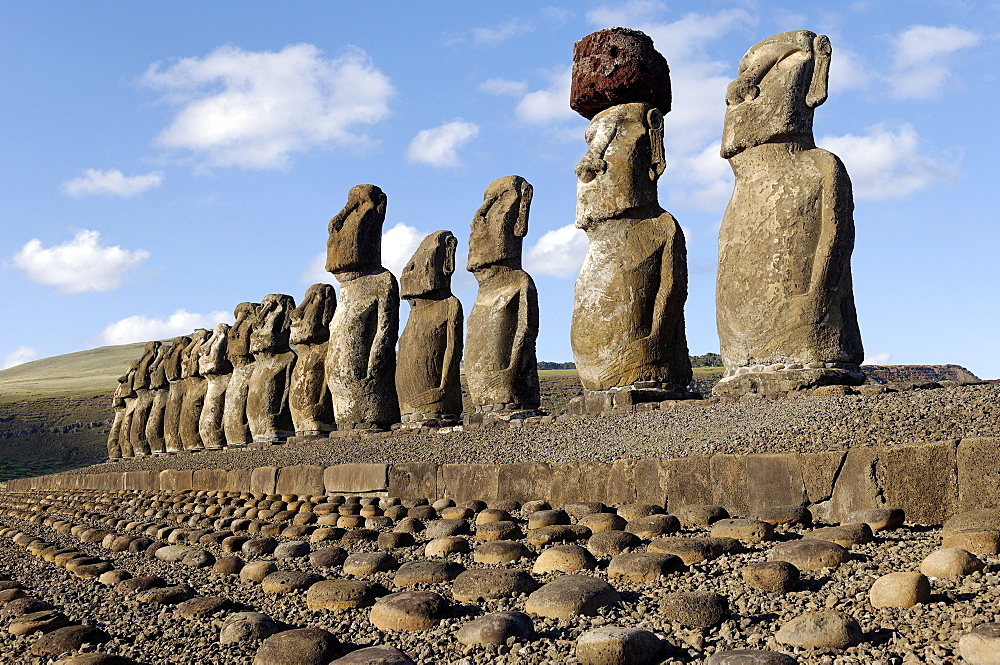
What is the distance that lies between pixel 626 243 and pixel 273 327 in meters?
8.45

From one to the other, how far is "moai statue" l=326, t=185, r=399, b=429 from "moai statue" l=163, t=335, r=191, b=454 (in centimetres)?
737

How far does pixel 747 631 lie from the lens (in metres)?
2.55

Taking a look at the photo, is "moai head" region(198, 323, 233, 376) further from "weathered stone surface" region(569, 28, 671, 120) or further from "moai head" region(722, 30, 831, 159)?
"moai head" region(722, 30, 831, 159)

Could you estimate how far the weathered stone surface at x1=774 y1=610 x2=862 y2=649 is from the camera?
2318mm

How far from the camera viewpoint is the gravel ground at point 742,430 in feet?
16.3

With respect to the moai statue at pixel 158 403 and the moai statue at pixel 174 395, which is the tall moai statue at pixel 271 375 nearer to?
the moai statue at pixel 174 395

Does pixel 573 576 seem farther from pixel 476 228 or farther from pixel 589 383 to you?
pixel 476 228

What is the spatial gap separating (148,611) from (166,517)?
17.3 feet

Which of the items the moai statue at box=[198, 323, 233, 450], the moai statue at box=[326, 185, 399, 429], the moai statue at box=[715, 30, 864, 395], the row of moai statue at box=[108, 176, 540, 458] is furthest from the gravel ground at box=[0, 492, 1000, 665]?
the moai statue at box=[198, 323, 233, 450]

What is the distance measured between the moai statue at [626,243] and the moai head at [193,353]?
1195 cm

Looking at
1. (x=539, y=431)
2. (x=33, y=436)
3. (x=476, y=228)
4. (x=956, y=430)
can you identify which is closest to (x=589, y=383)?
(x=539, y=431)

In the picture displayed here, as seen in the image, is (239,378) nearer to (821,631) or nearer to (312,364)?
(312,364)

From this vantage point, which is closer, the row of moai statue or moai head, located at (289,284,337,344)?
the row of moai statue

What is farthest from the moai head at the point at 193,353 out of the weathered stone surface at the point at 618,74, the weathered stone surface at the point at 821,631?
the weathered stone surface at the point at 821,631
